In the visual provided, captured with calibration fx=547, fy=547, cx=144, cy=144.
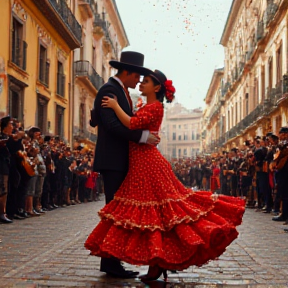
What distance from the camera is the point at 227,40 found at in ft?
178

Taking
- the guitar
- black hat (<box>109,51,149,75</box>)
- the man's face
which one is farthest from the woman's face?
the guitar

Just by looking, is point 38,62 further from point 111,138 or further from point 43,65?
point 111,138

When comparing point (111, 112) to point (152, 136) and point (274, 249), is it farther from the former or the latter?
point (274, 249)

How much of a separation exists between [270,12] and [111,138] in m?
24.6

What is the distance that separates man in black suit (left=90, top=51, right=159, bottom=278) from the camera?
471 cm

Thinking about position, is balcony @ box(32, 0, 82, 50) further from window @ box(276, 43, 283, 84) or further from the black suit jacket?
the black suit jacket

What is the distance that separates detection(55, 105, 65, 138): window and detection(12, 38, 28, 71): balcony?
18.9 feet

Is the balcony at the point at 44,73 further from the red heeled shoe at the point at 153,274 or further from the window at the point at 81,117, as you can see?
the red heeled shoe at the point at 153,274

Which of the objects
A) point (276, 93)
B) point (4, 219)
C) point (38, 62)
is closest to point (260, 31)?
point (276, 93)

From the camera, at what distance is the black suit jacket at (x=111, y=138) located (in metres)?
4.71

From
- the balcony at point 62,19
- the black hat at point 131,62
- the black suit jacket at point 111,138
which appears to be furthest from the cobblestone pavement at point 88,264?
the balcony at point 62,19

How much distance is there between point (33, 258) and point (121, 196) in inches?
65.1

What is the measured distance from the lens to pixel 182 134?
122 metres

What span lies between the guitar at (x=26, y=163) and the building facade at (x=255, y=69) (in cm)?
1420
